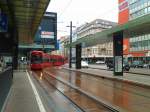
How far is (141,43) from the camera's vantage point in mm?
95438

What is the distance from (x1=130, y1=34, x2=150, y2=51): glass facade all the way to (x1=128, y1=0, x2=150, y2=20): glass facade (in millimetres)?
5755

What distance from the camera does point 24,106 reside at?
554 inches

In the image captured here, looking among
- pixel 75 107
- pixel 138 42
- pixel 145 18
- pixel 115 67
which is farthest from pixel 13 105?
pixel 138 42

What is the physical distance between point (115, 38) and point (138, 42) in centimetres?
6287

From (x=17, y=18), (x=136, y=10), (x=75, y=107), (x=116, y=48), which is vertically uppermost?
(x=136, y=10)

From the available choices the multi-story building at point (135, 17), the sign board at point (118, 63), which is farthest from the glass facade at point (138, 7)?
the sign board at point (118, 63)

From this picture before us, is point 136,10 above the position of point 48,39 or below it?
Answer: above

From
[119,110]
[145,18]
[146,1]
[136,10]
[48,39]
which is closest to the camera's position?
[119,110]

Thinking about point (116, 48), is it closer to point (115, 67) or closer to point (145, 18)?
point (115, 67)

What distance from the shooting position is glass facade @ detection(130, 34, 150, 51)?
9080 cm

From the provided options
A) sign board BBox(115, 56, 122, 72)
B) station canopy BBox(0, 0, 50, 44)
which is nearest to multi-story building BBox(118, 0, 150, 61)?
sign board BBox(115, 56, 122, 72)

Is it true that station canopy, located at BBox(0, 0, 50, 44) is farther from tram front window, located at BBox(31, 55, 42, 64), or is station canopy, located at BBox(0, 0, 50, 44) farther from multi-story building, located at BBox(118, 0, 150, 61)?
multi-story building, located at BBox(118, 0, 150, 61)

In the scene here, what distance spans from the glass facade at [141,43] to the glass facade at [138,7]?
5755 mm

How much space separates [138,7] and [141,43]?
9.47 m
